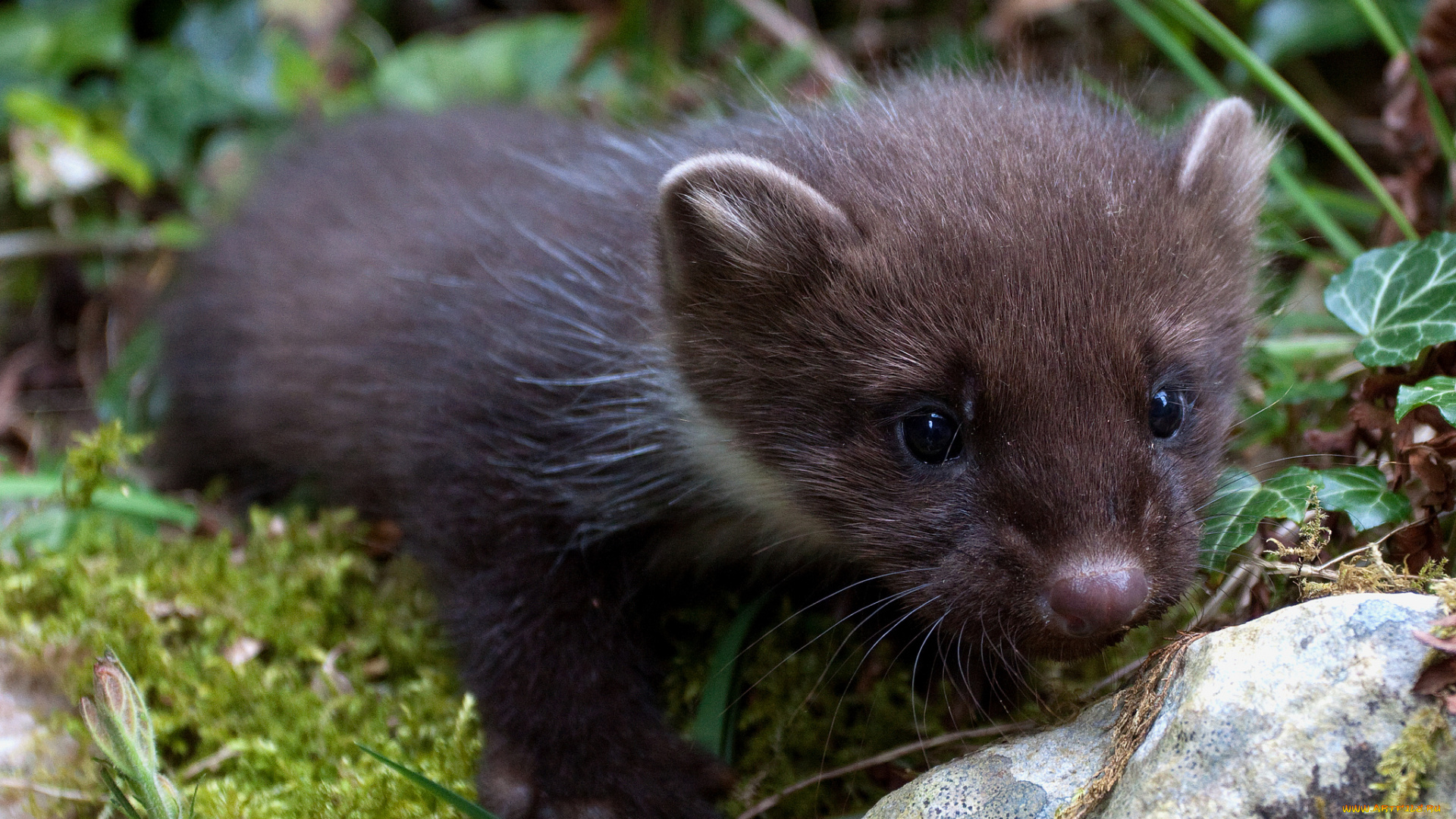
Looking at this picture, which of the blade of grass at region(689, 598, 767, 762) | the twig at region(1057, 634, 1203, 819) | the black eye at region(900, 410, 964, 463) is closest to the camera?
the twig at region(1057, 634, 1203, 819)

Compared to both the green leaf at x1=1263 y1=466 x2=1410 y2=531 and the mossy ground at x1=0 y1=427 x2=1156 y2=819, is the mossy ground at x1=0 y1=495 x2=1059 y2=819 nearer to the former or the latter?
the mossy ground at x1=0 y1=427 x2=1156 y2=819

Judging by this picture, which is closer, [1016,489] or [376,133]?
[1016,489]

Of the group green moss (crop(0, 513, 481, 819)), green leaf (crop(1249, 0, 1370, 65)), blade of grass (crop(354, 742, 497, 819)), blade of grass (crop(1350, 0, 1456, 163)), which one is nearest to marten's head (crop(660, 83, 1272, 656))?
blade of grass (crop(1350, 0, 1456, 163))

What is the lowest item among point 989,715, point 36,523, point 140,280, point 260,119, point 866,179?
point 140,280

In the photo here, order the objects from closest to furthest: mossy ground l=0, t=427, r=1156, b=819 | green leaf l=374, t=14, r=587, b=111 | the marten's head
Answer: the marten's head → mossy ground l=0, t=427, r=1156, b=819 → green leaf l=374, t=14, r=587, b=111

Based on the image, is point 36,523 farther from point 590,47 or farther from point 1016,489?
point 590,47

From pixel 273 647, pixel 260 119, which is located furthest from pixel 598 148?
pixel 260 119
